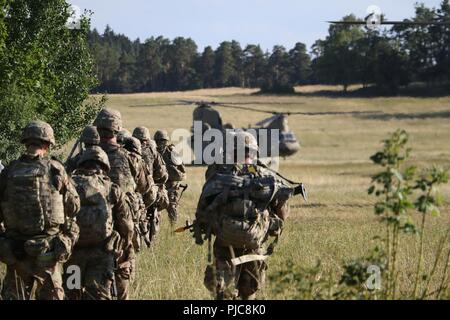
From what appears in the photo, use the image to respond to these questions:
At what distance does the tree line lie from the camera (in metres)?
98.8

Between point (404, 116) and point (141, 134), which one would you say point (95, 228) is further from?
point (404, 116)

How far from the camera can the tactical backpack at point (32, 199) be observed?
8320mm

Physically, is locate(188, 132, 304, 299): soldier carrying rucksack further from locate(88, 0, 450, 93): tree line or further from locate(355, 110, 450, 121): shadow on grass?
locate(88, 0, 450, 93): tree line

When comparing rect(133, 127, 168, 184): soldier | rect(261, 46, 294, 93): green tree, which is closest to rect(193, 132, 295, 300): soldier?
rect(133, 127, 168, 184): soldier

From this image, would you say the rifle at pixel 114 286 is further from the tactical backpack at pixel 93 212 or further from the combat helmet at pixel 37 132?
the combat helmet at pixel 37 132

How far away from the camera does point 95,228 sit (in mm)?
8820

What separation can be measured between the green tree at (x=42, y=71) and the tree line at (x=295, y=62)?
214ft

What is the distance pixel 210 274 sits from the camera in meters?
9.17

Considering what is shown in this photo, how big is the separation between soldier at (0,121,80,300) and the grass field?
1.07 m

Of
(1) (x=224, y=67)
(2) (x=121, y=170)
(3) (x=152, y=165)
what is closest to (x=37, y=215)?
(2) (x=121, y=170)

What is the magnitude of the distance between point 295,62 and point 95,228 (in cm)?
12820

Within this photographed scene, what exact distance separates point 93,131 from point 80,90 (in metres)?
11.3

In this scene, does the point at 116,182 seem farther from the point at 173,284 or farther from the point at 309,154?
the point at 309,154

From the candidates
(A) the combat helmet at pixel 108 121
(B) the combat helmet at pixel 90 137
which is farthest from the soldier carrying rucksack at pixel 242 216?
(A) the combat helmet at pixel 108 121
